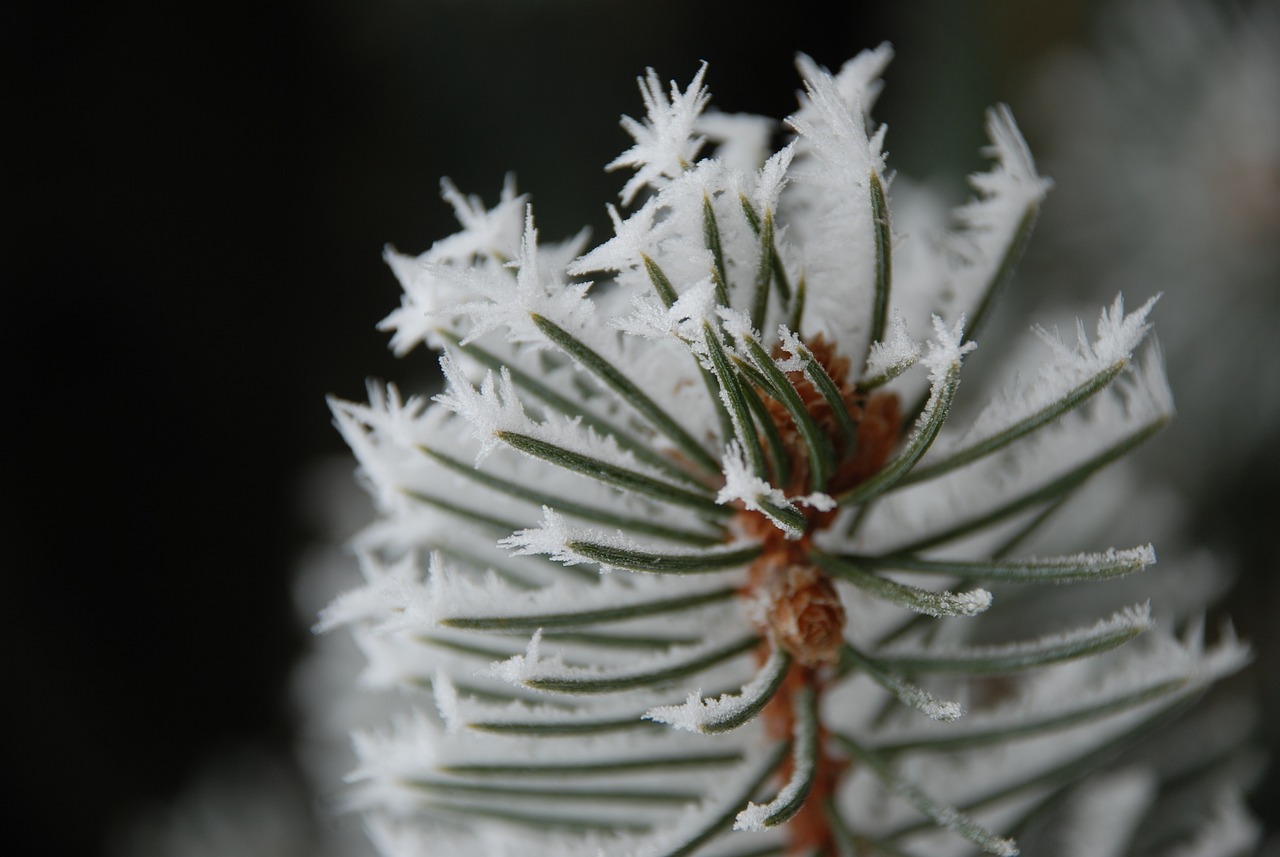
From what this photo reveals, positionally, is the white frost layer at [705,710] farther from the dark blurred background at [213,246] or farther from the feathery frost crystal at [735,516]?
the dark blurred background at [213,246]

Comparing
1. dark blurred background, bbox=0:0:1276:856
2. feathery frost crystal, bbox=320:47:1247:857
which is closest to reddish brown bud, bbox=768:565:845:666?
feathery frost crystal, bbox=320:47:1247:857

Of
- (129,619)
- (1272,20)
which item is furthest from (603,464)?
(129,619)

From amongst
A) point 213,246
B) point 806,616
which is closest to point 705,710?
point 806,616

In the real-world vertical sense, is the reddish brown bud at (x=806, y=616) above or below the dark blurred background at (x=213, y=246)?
below

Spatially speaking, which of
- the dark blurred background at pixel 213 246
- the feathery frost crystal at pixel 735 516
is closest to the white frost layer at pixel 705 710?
the feathery frost crystal at pixel 735 516

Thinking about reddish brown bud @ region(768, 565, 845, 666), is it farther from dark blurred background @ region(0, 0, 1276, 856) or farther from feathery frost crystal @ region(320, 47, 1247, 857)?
dark blurred background @ region(0, 0, 1276, 856)

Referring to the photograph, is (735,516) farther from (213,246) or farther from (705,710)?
(213,246)
